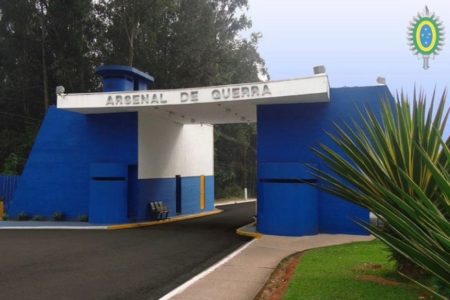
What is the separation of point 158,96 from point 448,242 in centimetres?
1470

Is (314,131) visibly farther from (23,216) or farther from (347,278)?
(23,216)

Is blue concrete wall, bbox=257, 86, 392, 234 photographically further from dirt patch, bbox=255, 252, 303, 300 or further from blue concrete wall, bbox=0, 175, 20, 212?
blue concrete wall, bbox=0, 175, 20, 212

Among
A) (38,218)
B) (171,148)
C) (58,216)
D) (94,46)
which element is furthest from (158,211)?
(94,46)

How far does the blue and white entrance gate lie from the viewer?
15.0 m

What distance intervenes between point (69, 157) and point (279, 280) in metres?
13.4

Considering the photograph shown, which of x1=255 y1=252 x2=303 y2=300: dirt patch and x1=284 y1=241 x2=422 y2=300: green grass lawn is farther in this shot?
x1=255 y1=252 x2=303 y2=300: dirt patch

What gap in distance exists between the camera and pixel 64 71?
3247 centimetres

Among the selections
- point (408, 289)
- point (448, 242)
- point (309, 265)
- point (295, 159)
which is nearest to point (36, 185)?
point (295, 159)

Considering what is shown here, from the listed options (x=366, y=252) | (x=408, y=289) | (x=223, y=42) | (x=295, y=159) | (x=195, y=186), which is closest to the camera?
(x=408, y=289)

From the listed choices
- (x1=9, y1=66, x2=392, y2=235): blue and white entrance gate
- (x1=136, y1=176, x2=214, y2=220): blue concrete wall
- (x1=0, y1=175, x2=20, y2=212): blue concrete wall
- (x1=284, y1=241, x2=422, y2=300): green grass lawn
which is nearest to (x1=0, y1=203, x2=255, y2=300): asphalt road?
(x1=284, y1=241, x2=422, y2=300): green grass lawn

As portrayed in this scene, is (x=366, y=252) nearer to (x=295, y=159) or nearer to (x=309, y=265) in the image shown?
(x=309, y=265)

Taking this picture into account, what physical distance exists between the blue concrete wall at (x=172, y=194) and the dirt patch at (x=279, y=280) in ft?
31.3

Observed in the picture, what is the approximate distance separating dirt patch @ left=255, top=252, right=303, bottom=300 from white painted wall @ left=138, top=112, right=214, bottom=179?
9.99 meters

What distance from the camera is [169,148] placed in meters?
22.0
